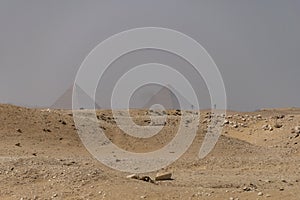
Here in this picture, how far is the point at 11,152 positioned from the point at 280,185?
8.66 metres

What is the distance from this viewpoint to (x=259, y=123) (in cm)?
2802

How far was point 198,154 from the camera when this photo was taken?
1764 centimetres

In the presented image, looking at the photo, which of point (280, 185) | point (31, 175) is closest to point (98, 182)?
point (31, 175)

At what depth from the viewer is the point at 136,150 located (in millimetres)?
18312

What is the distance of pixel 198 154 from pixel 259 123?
37.3 ft

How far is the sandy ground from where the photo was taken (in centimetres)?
929

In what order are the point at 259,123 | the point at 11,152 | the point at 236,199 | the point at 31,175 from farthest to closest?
1. the point at 259,123
2. the point at 11,152
3. the point at 31,175
4. the point at 236,199

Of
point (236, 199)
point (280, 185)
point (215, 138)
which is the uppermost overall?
point (215, 138)

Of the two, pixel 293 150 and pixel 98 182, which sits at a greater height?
pixel 293 150

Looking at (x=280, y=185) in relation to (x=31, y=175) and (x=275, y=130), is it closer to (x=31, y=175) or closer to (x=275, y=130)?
(x=31, y=175)

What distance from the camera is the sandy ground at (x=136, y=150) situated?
929 centimetres

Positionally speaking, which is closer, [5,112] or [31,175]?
[31,175]

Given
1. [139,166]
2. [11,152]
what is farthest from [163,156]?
[11,152]

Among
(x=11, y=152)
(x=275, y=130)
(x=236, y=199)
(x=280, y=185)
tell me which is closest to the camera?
(x=236, y=199)
